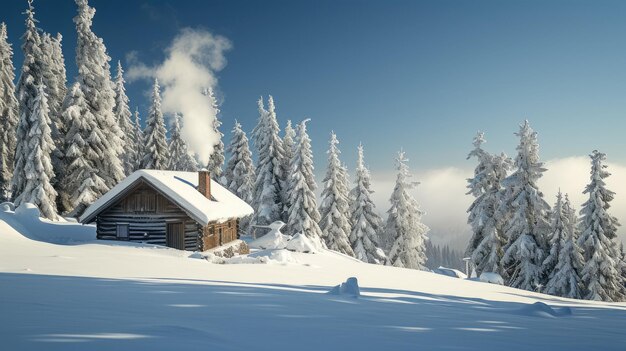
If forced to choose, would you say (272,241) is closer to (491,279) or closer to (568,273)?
(491,279)

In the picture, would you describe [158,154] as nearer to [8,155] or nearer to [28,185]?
[8,155]

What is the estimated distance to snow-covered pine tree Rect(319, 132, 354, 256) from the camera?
38.3m

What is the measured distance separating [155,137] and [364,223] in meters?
28.1

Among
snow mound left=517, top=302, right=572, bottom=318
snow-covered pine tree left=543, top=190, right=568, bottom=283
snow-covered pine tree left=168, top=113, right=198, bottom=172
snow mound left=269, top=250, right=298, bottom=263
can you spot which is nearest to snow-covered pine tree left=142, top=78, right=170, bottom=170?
snow-covered pine tree left=168, top=113, right=198, bottom=172

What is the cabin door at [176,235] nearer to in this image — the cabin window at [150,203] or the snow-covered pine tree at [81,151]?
the cabin window at [150,203]

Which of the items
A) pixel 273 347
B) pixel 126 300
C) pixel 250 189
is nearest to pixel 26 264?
pixel 126 300

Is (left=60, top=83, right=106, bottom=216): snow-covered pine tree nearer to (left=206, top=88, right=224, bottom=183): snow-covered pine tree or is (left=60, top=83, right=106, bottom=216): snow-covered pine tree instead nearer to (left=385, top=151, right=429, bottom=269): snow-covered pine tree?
(left=206, top=88, right=224, bottom=183): snow-covered pine tree

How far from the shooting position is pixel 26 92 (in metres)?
32.6

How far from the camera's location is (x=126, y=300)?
24.4ft

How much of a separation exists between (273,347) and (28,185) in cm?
3228

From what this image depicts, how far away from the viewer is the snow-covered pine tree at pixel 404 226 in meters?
38.7

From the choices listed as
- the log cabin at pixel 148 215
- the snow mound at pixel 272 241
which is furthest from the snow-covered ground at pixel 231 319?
the snow mound at pixel 272 241

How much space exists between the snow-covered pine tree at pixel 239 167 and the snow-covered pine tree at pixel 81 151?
1455 centimetres

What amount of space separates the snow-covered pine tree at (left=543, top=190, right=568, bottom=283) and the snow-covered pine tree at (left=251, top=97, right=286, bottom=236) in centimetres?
2453
